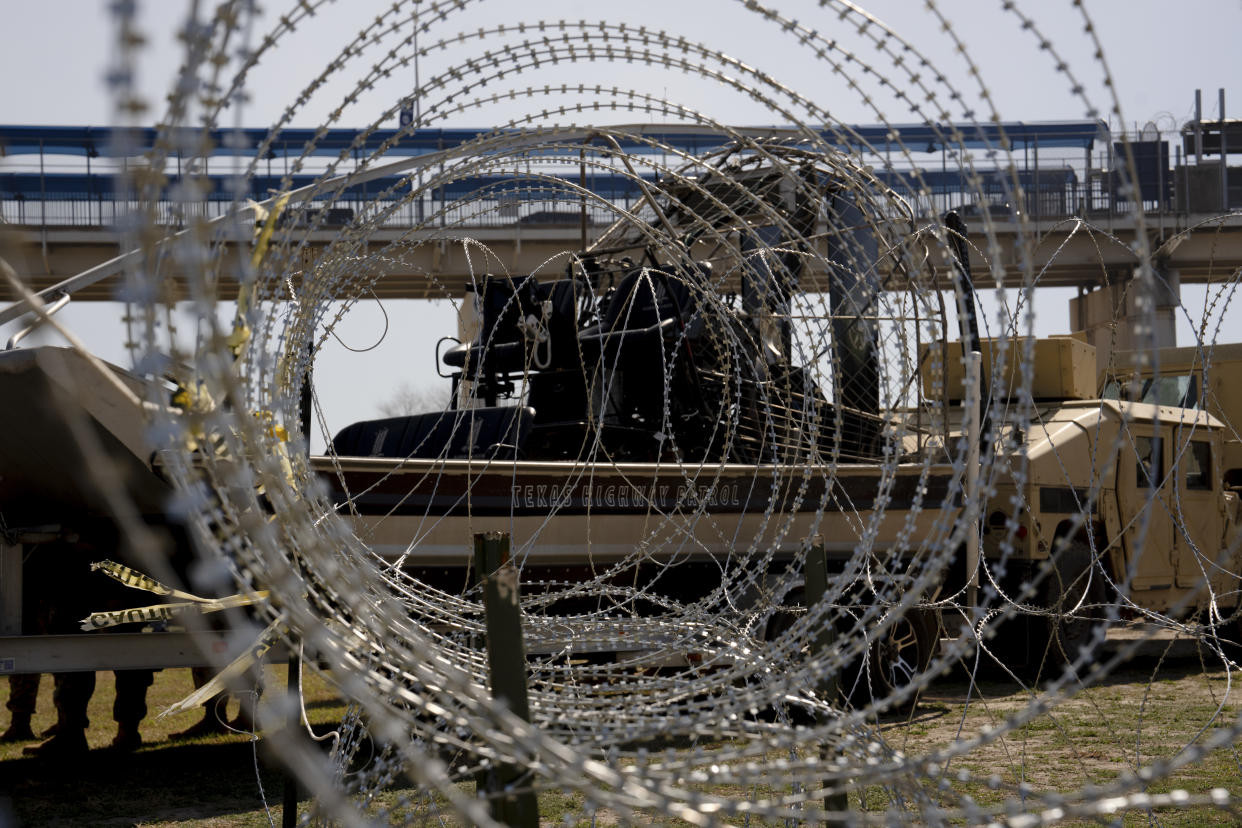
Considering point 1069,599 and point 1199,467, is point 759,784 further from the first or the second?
point 1199,467

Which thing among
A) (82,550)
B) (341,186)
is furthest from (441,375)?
(341,186)

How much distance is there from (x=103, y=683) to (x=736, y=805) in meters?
14.3

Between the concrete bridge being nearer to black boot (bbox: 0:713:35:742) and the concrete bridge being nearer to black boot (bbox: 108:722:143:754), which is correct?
black boot (bbox: 0:713:35:742)

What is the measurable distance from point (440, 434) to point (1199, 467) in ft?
26.4

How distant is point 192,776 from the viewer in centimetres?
862

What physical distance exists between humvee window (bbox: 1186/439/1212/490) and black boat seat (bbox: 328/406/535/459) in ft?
24.3

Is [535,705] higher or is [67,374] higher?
[67,374]

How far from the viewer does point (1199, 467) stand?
13.4 metres

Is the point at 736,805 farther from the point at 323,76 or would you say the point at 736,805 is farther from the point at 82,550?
the point at 82,550

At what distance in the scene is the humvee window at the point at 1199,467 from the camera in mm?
13227

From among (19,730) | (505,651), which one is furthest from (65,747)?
(505,651)

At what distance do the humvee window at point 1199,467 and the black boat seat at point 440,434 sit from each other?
739cm

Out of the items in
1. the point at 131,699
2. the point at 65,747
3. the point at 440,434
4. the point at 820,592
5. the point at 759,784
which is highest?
the point at 440,434

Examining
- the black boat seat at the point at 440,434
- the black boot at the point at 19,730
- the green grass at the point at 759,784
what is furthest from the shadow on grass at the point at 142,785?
the black boat seat at the point at 440,434
